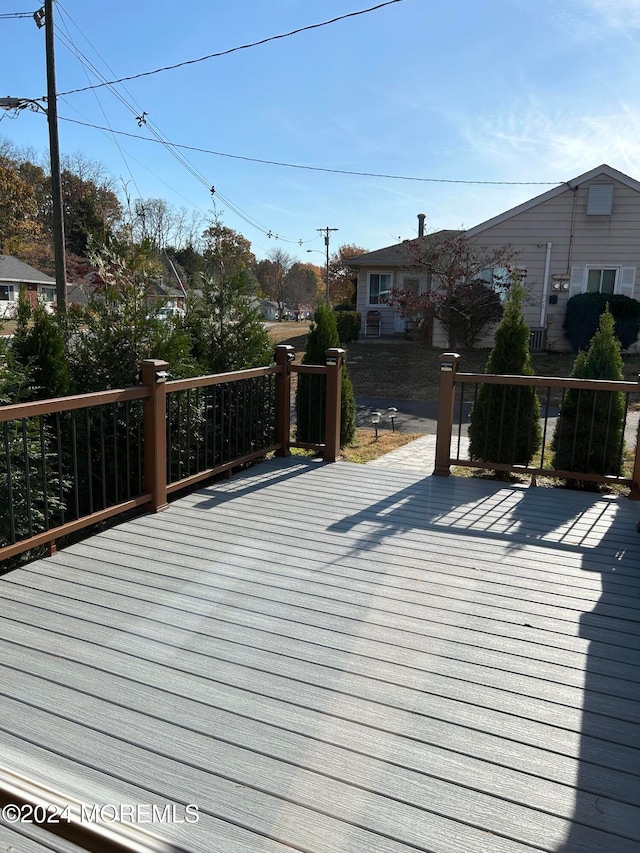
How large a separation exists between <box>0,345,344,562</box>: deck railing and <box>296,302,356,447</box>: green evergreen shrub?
588 millimetres

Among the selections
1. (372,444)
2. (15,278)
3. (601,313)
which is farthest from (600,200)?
(15,278)

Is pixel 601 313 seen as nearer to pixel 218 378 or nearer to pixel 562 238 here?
pixel 562 238

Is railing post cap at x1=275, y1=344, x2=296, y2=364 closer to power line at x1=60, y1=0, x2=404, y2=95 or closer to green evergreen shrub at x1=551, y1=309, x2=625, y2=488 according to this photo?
green evergreen shrub at x1=551, y1=309, x2=625, y2=488

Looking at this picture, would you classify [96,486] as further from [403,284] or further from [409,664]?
[403,284]

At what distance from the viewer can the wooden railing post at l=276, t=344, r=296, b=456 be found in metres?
5.59

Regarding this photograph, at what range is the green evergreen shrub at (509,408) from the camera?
5492 millimetres

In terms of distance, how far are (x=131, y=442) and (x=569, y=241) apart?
552 inches

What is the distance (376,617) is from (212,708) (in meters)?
0.92

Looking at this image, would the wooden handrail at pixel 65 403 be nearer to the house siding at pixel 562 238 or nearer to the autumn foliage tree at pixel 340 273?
the house siding at pixel 562 238

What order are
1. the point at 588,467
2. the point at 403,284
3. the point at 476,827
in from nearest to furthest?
the point at 476,827
the point at 588,467
the point at 403,284

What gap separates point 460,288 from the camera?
15.0 m

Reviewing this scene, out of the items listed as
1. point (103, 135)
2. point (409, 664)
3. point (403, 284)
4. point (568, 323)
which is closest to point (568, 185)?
point (568, 323)

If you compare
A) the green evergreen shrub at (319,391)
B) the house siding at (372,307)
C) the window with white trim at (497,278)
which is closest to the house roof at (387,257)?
the house siding at (372,307)

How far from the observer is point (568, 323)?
611 inches
